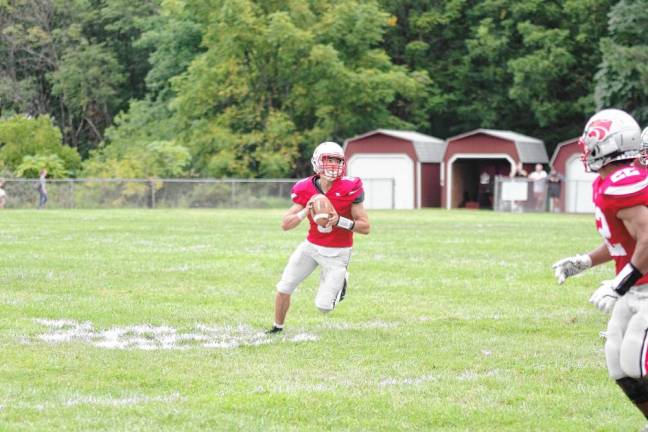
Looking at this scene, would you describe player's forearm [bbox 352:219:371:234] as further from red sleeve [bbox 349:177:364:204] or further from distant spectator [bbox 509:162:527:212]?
distant spectator [bbox 509:162:527:212]

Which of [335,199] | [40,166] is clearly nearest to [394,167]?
[40,166]

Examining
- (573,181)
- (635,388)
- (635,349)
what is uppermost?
(635,349)

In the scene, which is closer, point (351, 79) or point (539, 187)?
point (539, 187)

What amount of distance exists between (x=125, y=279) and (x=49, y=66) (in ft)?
181

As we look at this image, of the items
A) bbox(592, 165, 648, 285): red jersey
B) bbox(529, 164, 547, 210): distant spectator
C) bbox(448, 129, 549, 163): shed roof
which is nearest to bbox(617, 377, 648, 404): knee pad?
bbox(592, 165, 648, 285): red jersey

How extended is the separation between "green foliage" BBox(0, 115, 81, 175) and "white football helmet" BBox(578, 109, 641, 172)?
4463 cm

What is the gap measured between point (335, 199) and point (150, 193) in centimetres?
3279

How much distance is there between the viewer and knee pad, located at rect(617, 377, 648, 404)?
20.8 ft

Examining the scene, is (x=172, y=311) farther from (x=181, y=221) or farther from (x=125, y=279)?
(x=181, y=221)

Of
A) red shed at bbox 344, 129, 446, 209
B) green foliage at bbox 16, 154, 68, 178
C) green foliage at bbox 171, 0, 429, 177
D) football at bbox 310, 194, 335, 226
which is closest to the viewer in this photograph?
football at bbox 310, 194, 335, 226

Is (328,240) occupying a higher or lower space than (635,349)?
higher

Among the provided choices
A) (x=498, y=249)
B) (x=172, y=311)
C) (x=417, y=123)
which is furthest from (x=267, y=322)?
(x=417, y=123)

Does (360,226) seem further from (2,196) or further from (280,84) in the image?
(280,84)

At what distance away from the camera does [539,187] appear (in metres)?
41.0
